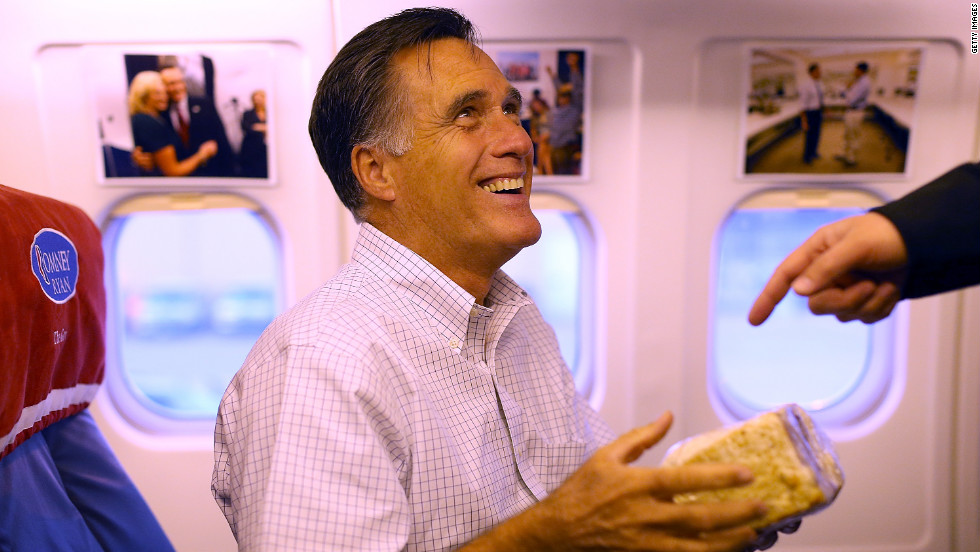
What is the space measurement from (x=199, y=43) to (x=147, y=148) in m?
0.33

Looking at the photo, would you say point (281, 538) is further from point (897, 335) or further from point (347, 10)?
point (897, 335)

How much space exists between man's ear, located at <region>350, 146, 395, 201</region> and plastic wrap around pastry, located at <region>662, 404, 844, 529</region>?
808 mm

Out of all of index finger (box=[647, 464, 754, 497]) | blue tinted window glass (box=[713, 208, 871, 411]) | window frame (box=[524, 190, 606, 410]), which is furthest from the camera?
blue tinted window glass (box=[713, 208, 871, 411])

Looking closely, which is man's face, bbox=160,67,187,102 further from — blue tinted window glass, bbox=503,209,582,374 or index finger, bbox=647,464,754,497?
index finger, bbox=647,464,754,497

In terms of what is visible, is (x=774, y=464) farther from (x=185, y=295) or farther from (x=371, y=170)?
(x=185, y=295)

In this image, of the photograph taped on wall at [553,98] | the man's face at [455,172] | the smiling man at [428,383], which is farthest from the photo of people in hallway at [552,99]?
the man's face at [455,172]

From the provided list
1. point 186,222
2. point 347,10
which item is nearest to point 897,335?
point 347,10

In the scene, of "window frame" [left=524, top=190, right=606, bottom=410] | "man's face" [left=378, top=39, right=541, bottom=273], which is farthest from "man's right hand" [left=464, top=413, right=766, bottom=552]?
"window frame" [left=524, top=190, right=606, bottom=410]

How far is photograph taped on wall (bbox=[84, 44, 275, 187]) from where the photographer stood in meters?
1.96

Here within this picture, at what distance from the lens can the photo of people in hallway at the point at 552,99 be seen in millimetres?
1994

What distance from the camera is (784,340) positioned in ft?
7.84

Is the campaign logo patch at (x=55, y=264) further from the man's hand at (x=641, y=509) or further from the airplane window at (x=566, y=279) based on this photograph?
the airplane window at (x=566, y=279)

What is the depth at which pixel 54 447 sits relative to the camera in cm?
116

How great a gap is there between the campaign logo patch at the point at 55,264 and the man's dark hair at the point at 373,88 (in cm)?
55
